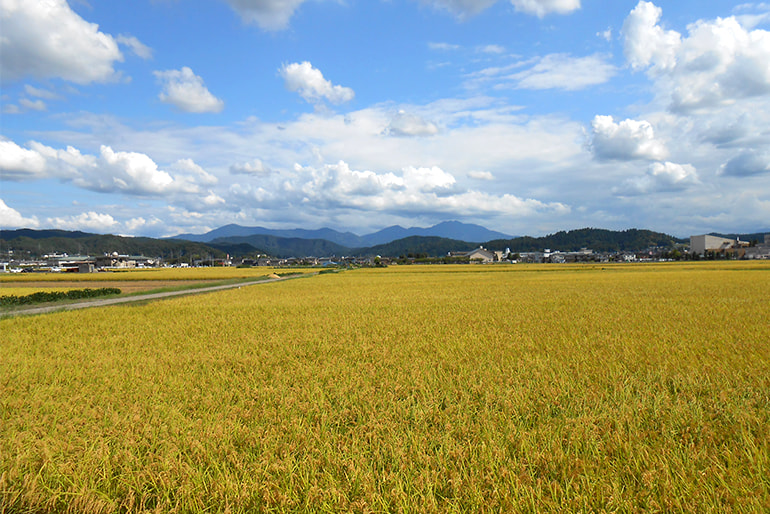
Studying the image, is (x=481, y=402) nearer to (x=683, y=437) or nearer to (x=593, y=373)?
(x=683, y=437)

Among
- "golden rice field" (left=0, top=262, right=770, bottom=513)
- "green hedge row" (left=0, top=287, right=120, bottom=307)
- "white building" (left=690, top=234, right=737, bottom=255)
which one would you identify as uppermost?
"white building" (left=690, top=234, right=737, bottom=255)

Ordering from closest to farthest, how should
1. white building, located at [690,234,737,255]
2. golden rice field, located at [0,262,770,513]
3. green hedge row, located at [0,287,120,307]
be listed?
golden rice field, located at [0,262,770,513], green hedge row, located at [0,287,120,307], white building, located at [690,234,737,255]

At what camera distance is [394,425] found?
4828 millimetres

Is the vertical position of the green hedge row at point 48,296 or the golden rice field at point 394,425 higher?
the golden rice field at point 394,425

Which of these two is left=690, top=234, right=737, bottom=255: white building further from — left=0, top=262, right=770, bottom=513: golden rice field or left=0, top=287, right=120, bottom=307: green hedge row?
left=0, top=287, right=120, bottom=307: green hedge row

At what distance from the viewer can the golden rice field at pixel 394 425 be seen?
356cm

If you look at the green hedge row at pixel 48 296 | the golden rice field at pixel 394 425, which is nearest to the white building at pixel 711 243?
the golden rice field at pixel 394 425

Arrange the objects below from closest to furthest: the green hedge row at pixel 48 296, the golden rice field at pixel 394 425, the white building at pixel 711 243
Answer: the golden rice field at pixel 394 425 < the green hedge row at pixel 48 296 < the white building at pixel 711 243

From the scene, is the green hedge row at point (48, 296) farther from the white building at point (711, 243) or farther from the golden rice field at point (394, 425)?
the white building at point (711, 243)

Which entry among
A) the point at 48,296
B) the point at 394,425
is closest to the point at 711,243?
the point at 48,296

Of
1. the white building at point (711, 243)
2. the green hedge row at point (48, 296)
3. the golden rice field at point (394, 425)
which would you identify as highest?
the white building at point (711, 243)

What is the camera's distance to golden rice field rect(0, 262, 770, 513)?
11.7 feet

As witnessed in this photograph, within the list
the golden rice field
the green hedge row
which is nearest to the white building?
the golden rice field

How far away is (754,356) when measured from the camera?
26.8 feet
